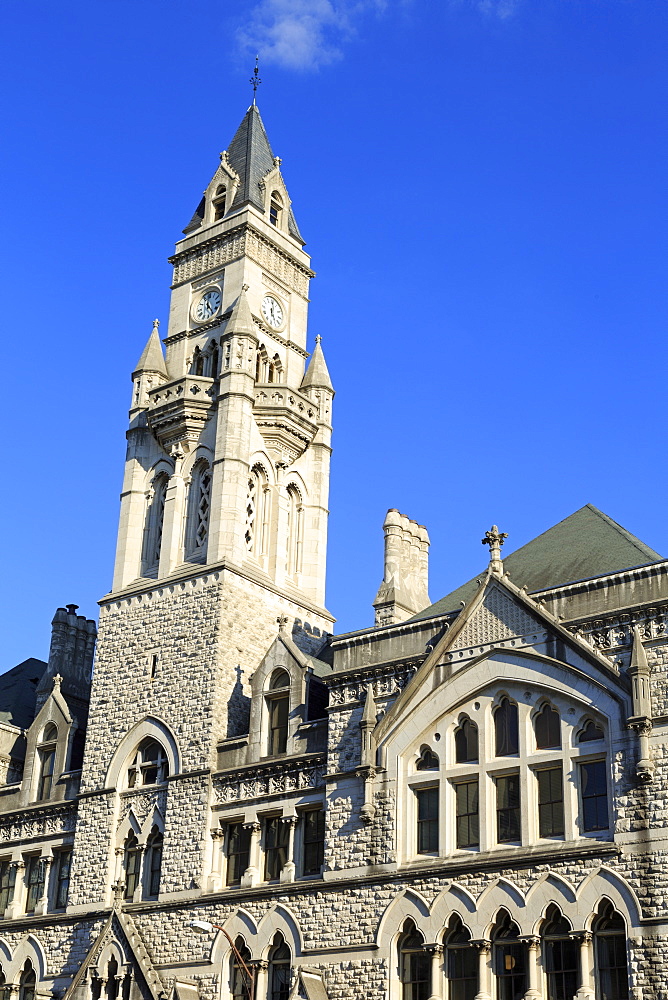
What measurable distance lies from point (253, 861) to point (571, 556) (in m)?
12.1

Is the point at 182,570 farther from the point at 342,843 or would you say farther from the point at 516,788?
the point at 516,788

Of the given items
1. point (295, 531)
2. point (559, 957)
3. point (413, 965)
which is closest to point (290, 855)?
point (413, 965)

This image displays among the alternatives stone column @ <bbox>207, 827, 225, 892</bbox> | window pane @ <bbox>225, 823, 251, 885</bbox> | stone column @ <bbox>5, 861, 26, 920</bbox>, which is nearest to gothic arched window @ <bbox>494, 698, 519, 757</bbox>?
window pane @ <bbox>225, 823, 251, 885</bbox>

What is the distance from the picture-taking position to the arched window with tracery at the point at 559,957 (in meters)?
30.1

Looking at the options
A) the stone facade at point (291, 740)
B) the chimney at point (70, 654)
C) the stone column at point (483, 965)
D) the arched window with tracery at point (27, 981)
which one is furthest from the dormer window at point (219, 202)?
the stone column at point (483, 965)

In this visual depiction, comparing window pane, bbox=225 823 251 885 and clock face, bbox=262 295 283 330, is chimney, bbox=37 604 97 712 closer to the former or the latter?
window pane, bbox=225 823 251 885

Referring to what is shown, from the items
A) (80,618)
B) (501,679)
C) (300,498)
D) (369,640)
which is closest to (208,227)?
(300,498)

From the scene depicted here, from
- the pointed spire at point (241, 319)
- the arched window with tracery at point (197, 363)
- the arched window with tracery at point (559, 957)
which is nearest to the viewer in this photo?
the arched window with tracery at point (559, 957)

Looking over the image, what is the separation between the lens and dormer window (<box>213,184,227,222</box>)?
51562mm

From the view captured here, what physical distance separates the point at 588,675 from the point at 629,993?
7031mm

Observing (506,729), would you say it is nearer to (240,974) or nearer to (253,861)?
(253,861)

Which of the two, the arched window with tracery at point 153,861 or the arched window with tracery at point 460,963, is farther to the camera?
the arched window with tracery at point 153,861

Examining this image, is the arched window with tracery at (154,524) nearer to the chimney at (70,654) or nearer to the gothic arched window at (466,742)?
the chimney at (70,654)

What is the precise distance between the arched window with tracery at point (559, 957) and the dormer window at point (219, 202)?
30.3m
